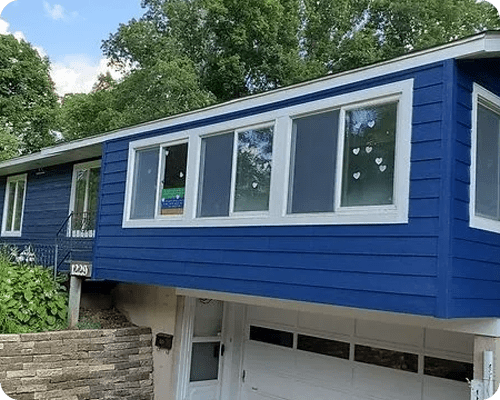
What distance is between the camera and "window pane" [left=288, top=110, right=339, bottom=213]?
534 cm

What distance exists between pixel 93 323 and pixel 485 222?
255 inches

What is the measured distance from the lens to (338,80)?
212 inches

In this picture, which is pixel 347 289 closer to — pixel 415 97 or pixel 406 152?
pixel 406 152

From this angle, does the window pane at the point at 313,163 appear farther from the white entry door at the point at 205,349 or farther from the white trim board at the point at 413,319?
the white entry door at the point at 205,349

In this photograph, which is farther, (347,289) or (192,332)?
(192,332)

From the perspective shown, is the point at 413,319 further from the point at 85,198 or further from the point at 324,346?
the point at 85,198

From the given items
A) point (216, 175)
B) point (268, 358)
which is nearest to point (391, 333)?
point (268, 358)

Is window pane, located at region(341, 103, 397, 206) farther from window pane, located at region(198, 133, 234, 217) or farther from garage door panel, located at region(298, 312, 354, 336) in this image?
garage door panel, located at region(298, 312, 354, 336)

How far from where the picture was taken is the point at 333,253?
520 centimetres

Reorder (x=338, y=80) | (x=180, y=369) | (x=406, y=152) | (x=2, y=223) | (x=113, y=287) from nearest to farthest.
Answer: (x=406, y=152), (x=338, y=80), (x=180, y=369), (x=113, y=287), (x=2, y=223)

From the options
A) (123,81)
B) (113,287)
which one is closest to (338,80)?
(113,287)

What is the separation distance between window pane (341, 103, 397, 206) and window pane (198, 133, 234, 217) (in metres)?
1.74

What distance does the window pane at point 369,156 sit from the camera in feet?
16.1

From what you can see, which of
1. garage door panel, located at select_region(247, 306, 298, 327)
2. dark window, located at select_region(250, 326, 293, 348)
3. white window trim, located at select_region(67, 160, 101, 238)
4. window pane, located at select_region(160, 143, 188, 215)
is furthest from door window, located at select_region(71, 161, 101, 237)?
dark window, located at select_region(250, 326, 293, 348)
